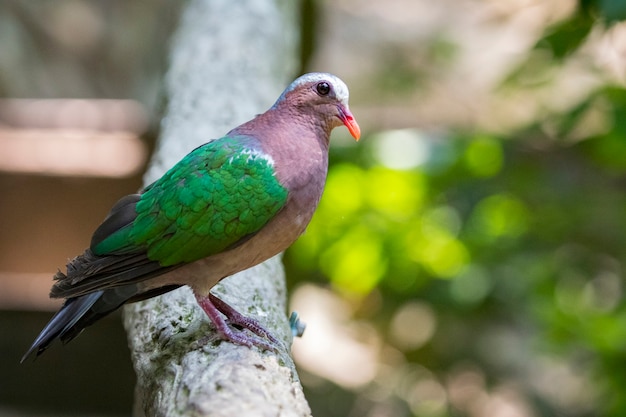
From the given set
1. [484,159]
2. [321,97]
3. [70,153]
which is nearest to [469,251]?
[484,159]

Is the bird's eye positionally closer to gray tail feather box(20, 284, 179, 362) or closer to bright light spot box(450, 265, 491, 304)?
gray tail feather box(20, 284, 179, 362)

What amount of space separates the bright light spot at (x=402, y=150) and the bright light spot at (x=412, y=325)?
0.74 m

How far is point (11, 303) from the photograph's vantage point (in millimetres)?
5379

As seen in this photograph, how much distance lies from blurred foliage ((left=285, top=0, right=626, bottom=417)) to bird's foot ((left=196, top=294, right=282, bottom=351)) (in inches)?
86.2

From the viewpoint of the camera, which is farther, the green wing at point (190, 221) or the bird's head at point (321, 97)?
the bird's head at point (321, 97)

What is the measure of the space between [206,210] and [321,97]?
1.56ft

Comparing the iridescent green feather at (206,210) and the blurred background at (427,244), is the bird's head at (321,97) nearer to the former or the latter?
the iridescent green feather at (206,210)

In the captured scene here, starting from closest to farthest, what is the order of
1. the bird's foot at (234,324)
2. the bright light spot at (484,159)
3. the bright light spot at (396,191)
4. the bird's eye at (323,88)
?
1. the bird's foot at (234,324)
2. the bird's eye at (323,88)
3. the bright light spot at (484,159)
4. the bright light spot at (396,191)

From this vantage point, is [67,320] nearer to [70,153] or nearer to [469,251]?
[469,251]

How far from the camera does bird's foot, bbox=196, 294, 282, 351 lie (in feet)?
7.02

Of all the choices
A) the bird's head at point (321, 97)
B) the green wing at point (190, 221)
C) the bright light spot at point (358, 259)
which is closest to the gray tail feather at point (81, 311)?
the green wing at point (190, 221)

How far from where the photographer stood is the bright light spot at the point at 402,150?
4.69 meters

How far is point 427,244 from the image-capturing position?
15.0ft

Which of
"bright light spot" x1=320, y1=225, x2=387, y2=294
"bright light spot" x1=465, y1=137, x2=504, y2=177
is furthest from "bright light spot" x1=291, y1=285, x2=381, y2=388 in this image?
"bright light spot" x1=465, y1=137, x2=504, y2=177
